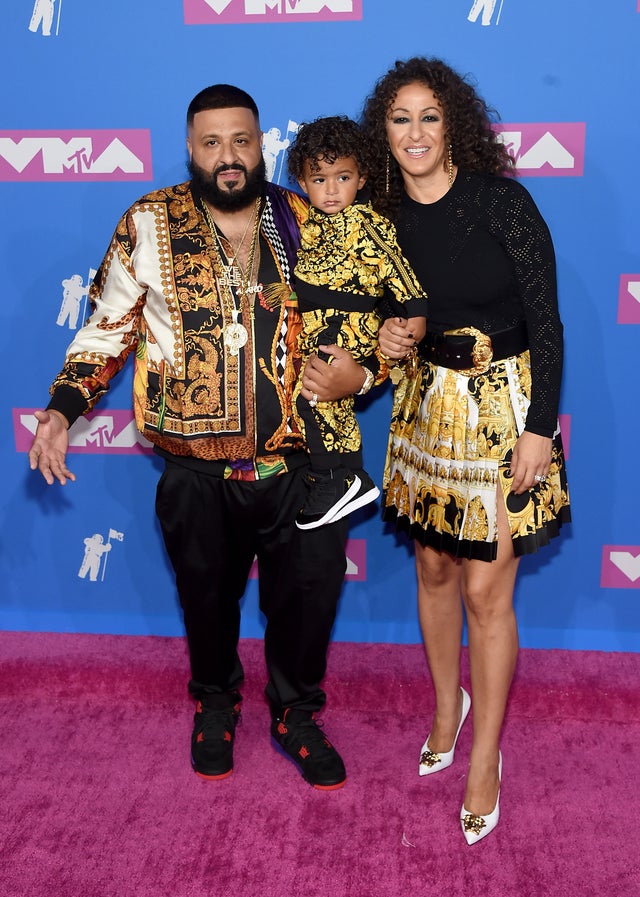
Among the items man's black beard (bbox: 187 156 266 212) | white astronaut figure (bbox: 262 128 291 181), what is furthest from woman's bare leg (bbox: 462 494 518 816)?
white astronaut figure (bbox: 262 128 291 181)

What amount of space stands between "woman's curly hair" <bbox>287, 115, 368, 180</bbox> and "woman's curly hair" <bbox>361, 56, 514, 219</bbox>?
0.09 feet

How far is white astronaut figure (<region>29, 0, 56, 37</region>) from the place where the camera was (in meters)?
2.59

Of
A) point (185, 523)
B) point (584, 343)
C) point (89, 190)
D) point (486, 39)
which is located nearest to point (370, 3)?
point (486, 39)

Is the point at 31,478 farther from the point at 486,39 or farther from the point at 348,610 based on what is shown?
the point at 486,39

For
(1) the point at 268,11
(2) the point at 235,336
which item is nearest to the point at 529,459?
(2) the point at 235,336

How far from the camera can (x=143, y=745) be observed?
105 inches

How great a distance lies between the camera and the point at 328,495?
224 cm

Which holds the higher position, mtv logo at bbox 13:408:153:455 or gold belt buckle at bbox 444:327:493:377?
gold belt buckle at bbox 444:327:493:377

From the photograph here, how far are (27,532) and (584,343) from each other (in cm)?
193

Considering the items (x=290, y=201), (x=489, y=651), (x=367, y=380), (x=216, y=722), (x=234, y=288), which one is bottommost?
(x=216, y=722)

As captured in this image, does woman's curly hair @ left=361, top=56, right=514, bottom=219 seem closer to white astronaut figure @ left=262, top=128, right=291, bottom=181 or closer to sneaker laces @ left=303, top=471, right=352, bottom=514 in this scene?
white astronaut figure @ left=262, top=128, right=291, bottom=181

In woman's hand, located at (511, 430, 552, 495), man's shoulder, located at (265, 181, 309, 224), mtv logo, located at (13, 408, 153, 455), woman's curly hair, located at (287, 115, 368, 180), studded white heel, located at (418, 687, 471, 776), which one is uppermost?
woman's curly hair, located at (287, 115, 368, 180)

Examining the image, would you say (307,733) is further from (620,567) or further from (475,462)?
(620,567)

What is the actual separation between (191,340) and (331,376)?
1.17 ft
